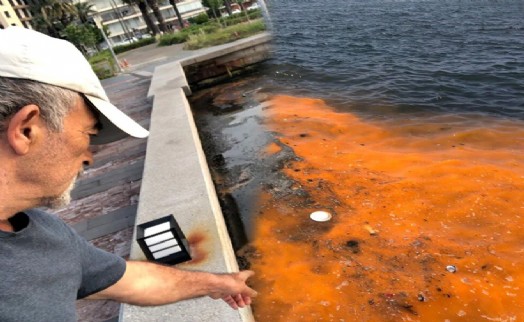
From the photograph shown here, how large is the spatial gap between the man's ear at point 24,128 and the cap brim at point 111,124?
0.74 feet

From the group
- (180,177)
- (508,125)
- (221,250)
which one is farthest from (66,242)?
(508,125)

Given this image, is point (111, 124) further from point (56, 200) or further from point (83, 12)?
point (83, 12)

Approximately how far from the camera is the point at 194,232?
317cm

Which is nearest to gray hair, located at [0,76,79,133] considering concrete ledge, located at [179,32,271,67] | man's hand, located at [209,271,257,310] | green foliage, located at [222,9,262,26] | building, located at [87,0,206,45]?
man's hand, located at [209,271,257,310]

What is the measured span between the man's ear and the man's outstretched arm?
943 mm

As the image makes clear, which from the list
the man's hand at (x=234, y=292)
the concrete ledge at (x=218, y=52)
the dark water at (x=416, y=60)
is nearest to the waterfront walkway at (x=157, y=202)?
the man's hand at (x=234, y=292)

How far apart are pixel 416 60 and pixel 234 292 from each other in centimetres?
1513

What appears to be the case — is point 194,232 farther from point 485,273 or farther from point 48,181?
point 485,273

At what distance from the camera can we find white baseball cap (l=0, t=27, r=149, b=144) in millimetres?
1091

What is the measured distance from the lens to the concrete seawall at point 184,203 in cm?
240

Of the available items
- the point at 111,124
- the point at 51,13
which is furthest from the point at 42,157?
the point at 51,13

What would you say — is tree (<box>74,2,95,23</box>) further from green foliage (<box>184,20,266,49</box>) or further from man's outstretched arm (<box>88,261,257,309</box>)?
man's outstretched arm (<box>88,261,257,309</box>)

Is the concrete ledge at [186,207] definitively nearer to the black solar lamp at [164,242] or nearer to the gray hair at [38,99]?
the black solar lamp at [164,242]

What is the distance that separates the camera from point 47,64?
1.15 m
